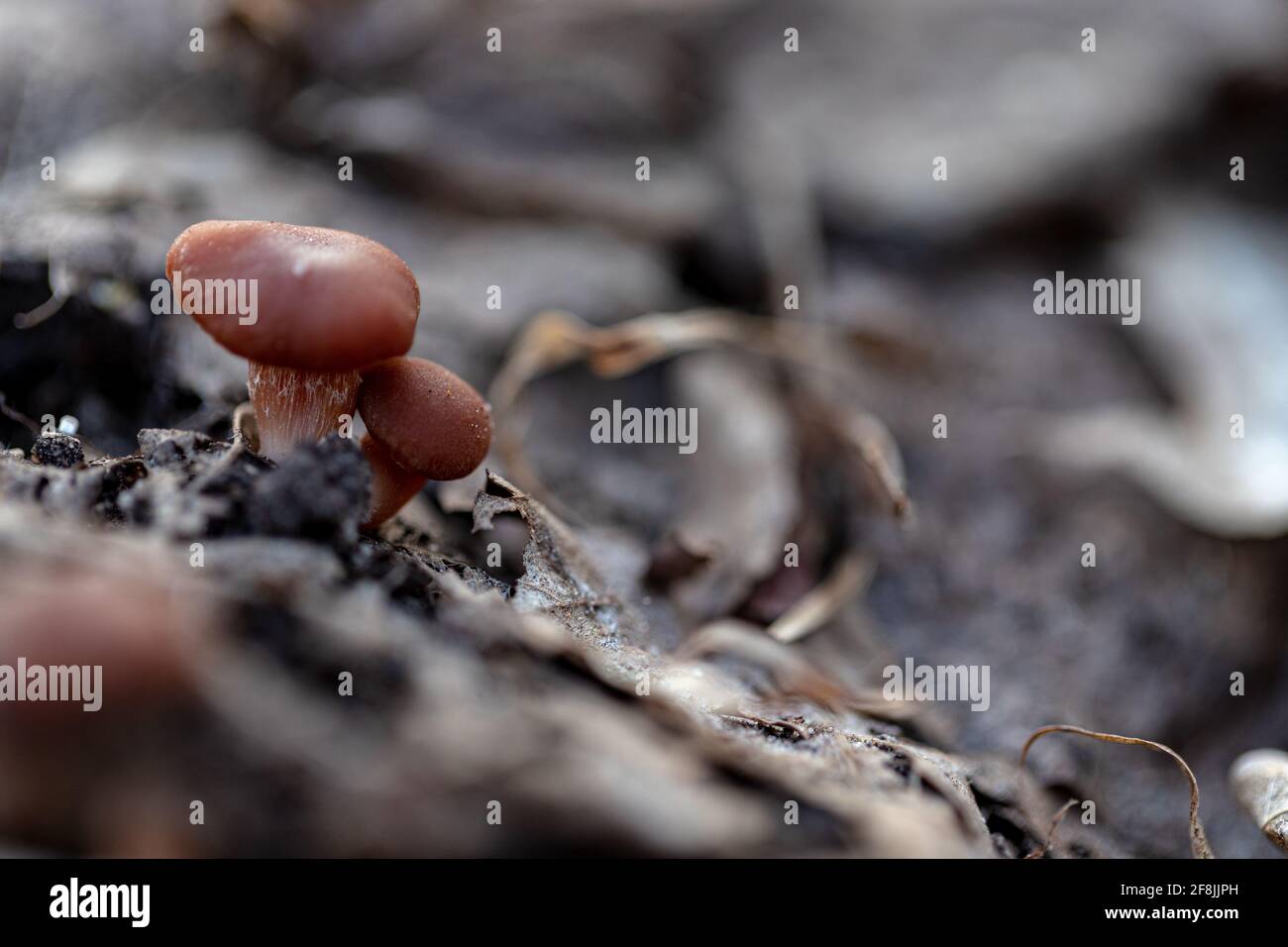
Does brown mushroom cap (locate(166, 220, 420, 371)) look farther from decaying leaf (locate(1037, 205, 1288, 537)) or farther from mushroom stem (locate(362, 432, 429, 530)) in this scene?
decaying leaf (locate(1037, 205, 1288, 537))

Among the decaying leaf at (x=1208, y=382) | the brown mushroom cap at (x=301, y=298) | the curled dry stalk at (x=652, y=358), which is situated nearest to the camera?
the brown mushroom cap at (x=301, y=298)

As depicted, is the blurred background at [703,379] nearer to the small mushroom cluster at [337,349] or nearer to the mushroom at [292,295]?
the small mushroom cluster at [337,349]

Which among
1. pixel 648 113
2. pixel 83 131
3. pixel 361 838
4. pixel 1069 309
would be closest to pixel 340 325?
pixel 361 838

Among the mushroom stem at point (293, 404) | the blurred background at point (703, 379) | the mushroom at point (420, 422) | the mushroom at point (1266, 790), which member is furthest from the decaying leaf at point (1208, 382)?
the mushroom stem at point (293, 404)

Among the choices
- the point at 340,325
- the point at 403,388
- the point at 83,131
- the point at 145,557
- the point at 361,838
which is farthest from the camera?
the point at 83,131
